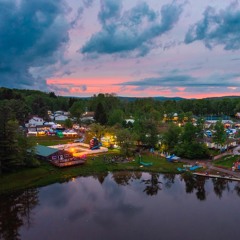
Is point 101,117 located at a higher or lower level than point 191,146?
higher

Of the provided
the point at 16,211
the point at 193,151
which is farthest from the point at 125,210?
the point at 193,151

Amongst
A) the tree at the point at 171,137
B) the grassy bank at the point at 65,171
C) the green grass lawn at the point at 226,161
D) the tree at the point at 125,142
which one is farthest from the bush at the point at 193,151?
the tree at the point at 125,142

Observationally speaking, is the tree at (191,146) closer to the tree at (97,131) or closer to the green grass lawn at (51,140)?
the tree at (97,131)

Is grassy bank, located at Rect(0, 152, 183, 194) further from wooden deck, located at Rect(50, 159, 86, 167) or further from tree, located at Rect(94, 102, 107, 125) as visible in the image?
tree, located at Rect(94, 102, 107, 125)

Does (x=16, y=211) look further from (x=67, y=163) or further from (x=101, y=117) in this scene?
(x=101, y=117)

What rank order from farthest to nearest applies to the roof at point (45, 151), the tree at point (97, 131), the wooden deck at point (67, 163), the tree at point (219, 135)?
the tree at point (97, 131) < the tree at point (219, 135) < the roof at point (45, 151) < the wooden deck at point (67, 163)

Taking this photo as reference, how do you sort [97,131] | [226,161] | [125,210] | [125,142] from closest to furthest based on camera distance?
[125,210], [226,161], [125,142], [97,131]

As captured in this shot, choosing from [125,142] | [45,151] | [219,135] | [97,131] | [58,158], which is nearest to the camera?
[58,158]
